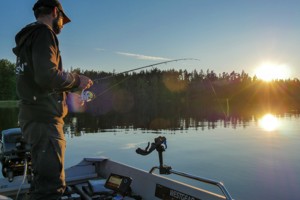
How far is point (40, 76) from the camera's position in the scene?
2.98 metres

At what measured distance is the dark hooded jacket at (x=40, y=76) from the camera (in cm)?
299

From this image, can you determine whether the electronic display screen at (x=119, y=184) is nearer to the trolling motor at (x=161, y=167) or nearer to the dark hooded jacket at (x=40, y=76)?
the trolling motor at (x=161, y=167)

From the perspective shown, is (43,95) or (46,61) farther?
(43,95)

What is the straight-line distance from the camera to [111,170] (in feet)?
→ 20.7

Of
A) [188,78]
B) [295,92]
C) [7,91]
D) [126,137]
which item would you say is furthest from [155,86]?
[126,137]

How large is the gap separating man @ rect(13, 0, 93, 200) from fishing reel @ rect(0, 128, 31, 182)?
7.49ft

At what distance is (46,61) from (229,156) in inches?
529

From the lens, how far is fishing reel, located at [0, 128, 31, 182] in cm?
545

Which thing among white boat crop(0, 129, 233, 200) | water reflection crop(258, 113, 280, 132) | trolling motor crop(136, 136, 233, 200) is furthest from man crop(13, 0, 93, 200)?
water reflection crop(258, 113, 280, 132)

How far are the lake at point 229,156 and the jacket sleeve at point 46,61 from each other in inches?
310

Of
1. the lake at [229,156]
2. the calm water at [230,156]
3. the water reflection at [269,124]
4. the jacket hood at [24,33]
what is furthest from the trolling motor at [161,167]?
the water reflection at [269,124]

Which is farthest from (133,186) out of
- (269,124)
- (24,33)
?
(269,124)

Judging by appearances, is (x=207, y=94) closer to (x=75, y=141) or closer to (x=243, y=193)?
(x=75, y=141)

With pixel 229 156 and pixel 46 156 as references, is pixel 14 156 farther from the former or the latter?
pixel 229 156
